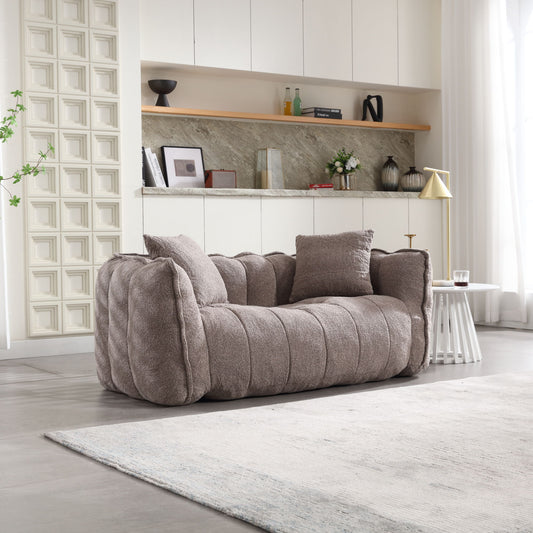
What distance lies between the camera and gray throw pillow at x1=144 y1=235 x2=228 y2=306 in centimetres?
400

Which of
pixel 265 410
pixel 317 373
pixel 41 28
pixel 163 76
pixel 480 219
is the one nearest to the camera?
pixel 265 410

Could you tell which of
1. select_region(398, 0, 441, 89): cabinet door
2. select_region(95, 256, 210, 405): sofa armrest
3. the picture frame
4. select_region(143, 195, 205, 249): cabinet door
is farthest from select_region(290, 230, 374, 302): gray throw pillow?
select_region(398, 0, 441, 89): cabinet door

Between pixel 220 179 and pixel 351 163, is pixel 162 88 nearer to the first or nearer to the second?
pixel 220 179

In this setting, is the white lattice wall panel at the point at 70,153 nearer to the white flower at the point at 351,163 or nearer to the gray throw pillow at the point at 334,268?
the gray throw pillow at the point at 334,268

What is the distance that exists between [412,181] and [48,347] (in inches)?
135

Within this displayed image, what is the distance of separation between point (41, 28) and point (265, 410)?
10.4 feet

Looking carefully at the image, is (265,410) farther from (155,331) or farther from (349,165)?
(349,165)

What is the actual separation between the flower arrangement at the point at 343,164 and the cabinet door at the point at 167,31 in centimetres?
154

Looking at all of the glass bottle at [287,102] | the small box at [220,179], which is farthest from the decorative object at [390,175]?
the small box at [220,179]

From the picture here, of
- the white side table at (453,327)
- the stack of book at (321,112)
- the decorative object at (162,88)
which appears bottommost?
the white side table at (453,327)

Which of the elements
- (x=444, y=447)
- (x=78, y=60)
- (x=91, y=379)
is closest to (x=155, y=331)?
(x=91, y=379)

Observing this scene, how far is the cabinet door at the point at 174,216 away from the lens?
5.85 metres

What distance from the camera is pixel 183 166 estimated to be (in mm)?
6434

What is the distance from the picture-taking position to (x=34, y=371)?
190 inches
